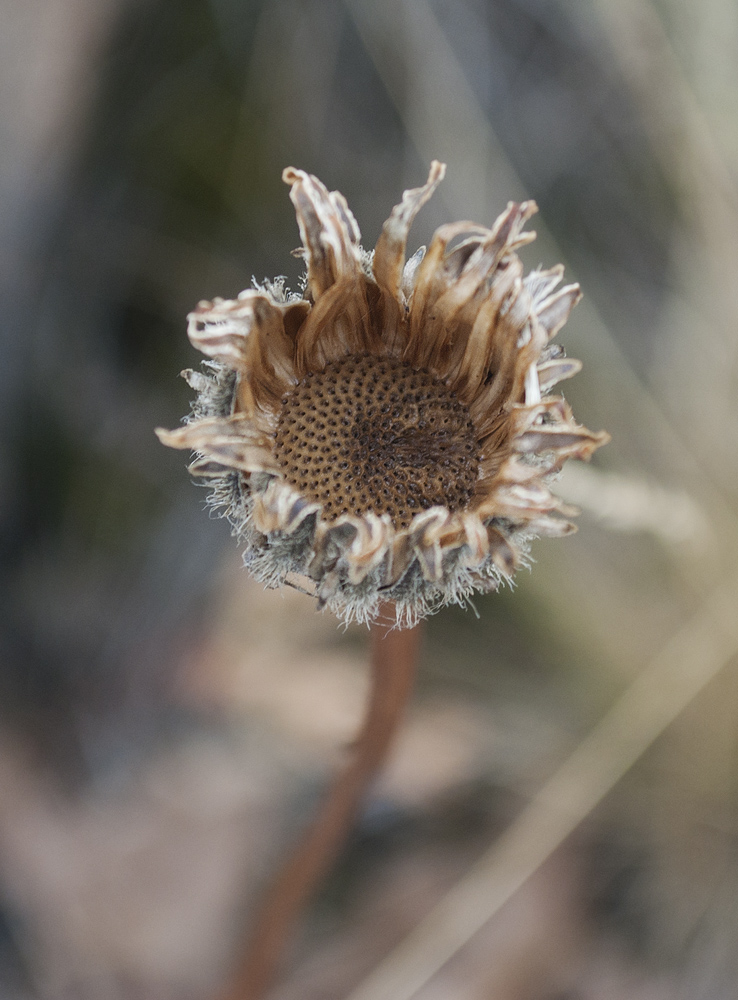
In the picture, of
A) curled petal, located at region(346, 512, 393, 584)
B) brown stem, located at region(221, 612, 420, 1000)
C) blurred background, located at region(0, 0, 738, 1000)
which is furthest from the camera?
blurred background, located at region(0, 0, 738, 1000)

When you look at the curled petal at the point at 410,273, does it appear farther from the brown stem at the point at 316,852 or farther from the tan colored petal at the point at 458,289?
the brown stem at the point at 316,852

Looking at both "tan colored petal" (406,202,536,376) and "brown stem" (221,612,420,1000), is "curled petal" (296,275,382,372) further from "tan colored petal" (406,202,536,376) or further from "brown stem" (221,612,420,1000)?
"brown stem" (221,612,420,1000)

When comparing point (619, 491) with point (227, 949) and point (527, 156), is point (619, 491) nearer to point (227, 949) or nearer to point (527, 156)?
point (527, 156)

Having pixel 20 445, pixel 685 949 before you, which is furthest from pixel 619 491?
pixel 20 445

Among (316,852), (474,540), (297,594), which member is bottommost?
(316,852)

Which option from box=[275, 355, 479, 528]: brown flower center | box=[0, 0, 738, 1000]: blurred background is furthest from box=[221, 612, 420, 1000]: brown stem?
box=[275, 355, 479, 528]: brown flower center

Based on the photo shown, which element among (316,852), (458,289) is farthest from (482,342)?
(316,852)

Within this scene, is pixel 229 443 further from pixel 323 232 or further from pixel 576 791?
pixel 576 791
